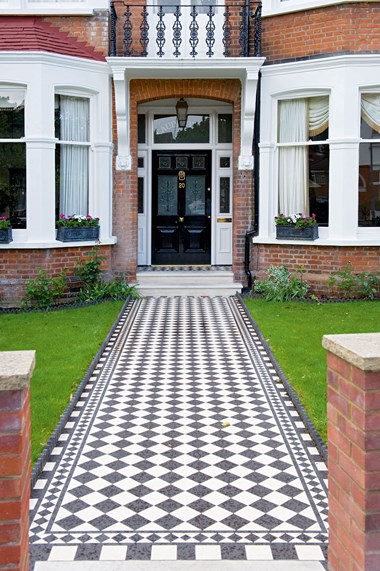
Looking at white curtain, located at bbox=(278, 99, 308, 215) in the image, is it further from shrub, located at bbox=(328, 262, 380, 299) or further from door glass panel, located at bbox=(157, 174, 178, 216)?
door glass panel, located at bbox=(157, 174, 178, 216)

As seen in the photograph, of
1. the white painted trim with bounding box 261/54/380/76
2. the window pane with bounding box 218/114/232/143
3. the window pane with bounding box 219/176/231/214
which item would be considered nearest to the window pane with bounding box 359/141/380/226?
the white painted trim with bounding box 261/54/380/76

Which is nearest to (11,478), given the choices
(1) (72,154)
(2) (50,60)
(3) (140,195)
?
(2) (50,60)

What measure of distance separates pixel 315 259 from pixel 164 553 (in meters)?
9.57

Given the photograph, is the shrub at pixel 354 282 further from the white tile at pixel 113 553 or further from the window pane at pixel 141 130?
the white tile at pixel 113 553

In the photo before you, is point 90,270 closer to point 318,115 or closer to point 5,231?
point 5,231

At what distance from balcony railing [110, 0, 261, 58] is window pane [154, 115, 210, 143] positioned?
6.13ft

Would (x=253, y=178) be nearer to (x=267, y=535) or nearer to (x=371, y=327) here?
(x=371, y=327)

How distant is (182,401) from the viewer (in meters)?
7.70

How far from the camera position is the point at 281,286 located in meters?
13.5

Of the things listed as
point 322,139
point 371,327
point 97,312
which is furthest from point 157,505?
point 322,139

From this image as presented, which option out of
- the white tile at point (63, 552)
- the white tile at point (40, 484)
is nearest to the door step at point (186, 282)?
the white tile at point (40, 484)

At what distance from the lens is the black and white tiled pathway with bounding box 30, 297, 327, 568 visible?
463cm

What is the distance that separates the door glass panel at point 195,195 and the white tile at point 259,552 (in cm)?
1176

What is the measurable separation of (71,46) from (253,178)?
3.93 m
